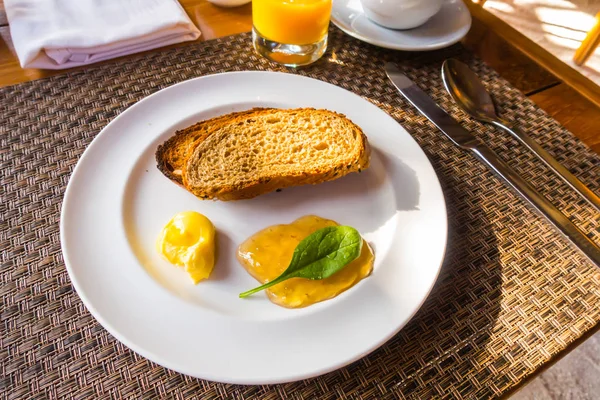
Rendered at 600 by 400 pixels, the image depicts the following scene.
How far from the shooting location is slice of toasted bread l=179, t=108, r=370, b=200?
0.93 m

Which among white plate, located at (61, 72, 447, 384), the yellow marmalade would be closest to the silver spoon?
white plate, located at (61, 72, 447, 384)

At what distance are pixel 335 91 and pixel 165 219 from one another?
21.6 inches

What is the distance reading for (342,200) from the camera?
98 centimetres

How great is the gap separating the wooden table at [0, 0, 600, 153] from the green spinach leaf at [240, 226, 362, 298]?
83 centimetres

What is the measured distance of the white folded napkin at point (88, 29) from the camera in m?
1.21

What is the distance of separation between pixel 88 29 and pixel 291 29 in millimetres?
581

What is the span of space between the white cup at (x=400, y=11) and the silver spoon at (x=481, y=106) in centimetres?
16

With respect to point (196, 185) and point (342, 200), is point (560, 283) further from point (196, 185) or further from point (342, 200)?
point (196, 185)

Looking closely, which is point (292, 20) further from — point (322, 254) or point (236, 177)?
point (322, 254)

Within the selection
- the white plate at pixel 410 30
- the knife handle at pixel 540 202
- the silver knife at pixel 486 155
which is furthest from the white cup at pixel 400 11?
the knife handle at pixel 540 202

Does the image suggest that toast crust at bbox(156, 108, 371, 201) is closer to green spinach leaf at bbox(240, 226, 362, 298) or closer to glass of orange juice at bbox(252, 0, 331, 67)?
green spinach leaf at bbox(240, 226, 362, 298)

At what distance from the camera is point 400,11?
1.32m

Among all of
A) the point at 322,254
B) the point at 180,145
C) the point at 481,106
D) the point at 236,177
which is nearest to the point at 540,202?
the point at 481,106

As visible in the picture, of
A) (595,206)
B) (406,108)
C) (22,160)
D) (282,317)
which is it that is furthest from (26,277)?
(595,206)
